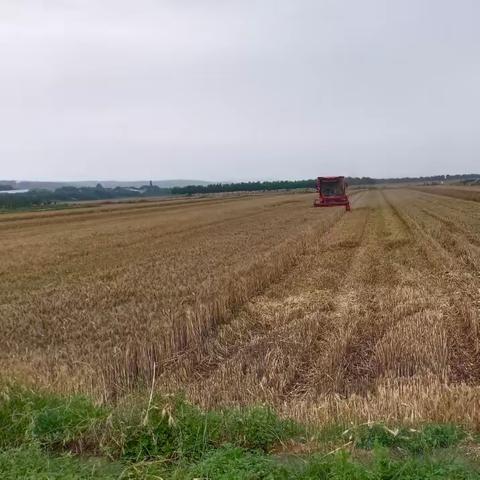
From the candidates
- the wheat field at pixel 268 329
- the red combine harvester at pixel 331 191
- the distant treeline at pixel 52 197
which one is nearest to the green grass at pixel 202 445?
the wheat field at pixel 268 329

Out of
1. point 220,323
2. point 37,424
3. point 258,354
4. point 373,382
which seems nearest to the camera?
point 37,424

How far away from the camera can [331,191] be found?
1725 inches

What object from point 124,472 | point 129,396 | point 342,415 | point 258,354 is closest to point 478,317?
point 258,354

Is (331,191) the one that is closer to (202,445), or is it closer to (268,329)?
(268,329)

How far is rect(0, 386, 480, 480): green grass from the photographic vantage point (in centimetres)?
420

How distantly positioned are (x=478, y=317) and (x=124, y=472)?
6.94m

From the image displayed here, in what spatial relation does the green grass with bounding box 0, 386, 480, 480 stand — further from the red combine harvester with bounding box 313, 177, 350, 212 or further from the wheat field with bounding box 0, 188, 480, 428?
the red combine harvester with bounding box 313, 177, 350, 212

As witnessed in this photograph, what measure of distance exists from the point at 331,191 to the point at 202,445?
132 ft

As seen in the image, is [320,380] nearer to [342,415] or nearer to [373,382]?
[373,382]

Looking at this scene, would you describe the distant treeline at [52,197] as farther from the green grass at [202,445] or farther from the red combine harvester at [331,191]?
the green grass at [202,445]

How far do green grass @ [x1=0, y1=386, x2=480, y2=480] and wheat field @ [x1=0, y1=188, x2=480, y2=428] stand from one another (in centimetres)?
59

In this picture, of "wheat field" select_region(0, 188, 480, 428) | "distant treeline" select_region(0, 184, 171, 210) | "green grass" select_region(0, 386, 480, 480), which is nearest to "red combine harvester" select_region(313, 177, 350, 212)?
"wheat field" select_region(0, 188, 480, 428)

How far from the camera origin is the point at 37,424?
5348mm

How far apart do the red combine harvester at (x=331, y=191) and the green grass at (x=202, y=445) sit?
3816 cm
